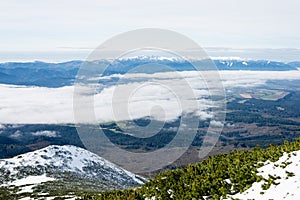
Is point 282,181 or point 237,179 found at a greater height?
point 282,181

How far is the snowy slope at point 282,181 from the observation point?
103 ft

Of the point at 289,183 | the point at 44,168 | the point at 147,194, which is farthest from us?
the point at 44,168

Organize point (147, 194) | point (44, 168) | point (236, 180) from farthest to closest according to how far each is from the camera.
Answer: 1. point (44, 168)
2. point (147, 194)
3. point (236, 180)

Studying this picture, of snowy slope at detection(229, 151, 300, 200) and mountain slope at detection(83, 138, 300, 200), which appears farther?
mountain slope at detection(83, 138, 300, 200)

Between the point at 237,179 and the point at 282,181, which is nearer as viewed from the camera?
the point at 282,181

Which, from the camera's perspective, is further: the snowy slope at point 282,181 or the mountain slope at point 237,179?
the mountain slope at point 237,179

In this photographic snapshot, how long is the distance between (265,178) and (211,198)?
620 centimetres

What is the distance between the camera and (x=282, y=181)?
3359 cm

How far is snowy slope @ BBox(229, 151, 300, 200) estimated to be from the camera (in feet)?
103

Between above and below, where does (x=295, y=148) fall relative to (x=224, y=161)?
above

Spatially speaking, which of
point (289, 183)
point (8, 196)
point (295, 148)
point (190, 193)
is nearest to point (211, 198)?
point (190, 193)

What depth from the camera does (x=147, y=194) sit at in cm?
4494

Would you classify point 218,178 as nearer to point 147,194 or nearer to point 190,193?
point 190,193

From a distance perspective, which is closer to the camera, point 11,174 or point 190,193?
point 190,193
